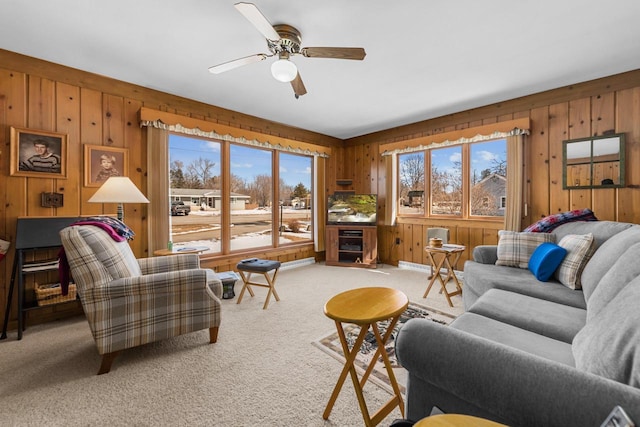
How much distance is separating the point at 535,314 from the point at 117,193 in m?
3.38

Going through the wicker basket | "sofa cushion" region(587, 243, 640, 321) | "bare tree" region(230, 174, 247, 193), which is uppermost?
"bare tree" region(230, 174, 247, 193)

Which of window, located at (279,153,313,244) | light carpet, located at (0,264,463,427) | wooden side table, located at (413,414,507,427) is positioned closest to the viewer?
wooden side table, located at (413,414,507,427)

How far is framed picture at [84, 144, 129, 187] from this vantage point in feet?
9.46

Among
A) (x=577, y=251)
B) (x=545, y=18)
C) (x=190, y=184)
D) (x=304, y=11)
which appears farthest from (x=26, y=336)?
(x=545, y=18)

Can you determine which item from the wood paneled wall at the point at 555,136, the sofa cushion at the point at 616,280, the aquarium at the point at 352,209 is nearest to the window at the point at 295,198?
the aquarium at the point at 352,209

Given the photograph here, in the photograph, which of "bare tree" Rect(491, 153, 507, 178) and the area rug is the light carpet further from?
"bare tree" Rect(491, 153, 507, 178)

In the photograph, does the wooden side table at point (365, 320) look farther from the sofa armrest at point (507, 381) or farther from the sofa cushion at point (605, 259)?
the sofa cushion at point (605, 259)

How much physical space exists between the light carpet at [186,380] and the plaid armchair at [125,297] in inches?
7.9

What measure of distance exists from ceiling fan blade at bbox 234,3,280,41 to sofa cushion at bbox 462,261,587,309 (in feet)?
8.32

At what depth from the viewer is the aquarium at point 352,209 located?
4.86 metres

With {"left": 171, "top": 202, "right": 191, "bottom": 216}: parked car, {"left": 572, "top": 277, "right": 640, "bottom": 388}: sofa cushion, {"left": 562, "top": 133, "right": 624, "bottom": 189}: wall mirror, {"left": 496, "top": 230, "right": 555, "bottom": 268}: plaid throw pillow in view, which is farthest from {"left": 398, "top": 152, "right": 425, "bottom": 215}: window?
{"left": 572, "top": 277, "right": 640, "bottom": 388}: sofa cushion

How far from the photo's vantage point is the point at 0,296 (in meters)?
2.51

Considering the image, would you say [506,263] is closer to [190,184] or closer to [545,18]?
[545,18]

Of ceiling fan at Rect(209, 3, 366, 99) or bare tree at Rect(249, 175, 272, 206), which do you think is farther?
bare tree at Rect(249, 175, 272, 206)
